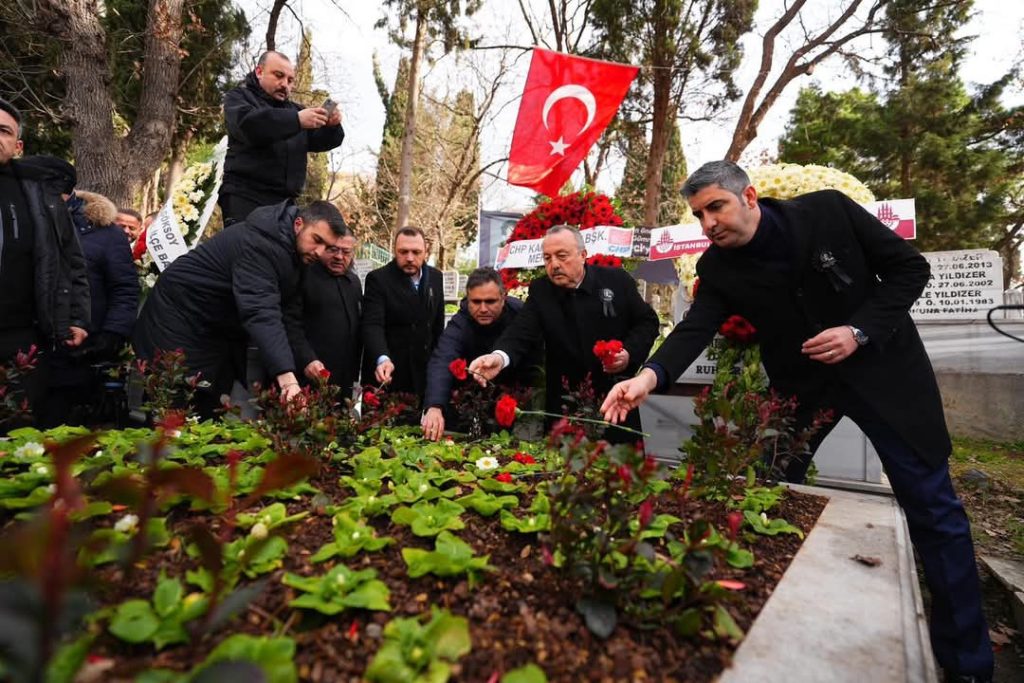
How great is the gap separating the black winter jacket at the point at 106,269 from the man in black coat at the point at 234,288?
641 mm

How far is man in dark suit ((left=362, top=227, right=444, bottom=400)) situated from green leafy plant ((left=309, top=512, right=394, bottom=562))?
240 cm

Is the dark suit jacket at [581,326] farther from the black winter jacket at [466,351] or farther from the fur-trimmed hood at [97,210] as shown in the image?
the fur-trimmed hood at [97,210]

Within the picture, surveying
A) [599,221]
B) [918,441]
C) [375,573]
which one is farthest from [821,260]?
[599,221]

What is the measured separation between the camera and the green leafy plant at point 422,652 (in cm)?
97

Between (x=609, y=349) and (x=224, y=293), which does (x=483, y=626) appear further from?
(x=224, y=293)

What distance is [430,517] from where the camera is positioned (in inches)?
63.5

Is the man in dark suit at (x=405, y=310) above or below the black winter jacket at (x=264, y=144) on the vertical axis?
below

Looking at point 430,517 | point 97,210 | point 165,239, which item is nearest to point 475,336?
point 430,517

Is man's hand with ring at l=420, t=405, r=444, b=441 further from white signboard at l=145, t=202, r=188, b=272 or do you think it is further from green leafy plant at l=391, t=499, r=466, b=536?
white signboard at l=145, t=202, r=188, b=272

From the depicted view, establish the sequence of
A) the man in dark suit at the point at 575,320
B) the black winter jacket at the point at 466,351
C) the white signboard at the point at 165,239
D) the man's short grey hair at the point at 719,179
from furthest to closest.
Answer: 1. the white signboard at the point at 165,239
2. the man in dark suit at the point at 575,320
3. the black winter jacket at the point at 466,351
4. the man's short grey hair at the point at 719,179

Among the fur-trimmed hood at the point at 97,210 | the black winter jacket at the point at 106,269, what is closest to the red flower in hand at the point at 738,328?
the black winter jacket at the point at 106,269

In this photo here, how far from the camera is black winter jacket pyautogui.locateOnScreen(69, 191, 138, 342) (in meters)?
3.63

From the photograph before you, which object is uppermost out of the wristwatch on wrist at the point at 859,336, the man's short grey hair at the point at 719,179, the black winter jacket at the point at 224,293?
the man's short grey hair at the point at 719,179

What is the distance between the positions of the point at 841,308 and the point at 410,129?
453 inches
